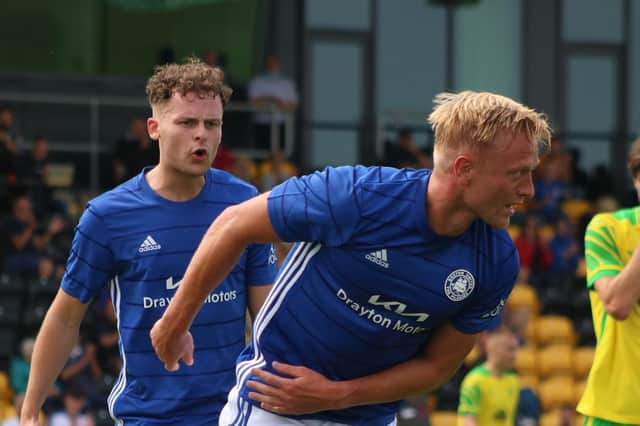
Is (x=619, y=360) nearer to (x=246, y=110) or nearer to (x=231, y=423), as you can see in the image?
(x=231, y=423)

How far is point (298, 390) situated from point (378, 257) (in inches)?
17.5

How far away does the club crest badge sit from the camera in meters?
3.82

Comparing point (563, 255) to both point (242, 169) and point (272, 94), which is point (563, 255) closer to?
point (272, 94)

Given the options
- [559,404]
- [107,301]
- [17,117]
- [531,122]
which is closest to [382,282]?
[531,122]

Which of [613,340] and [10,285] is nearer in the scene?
[613,340]

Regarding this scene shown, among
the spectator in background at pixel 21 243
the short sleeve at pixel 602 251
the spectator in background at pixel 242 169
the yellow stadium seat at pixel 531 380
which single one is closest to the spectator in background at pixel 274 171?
the spectator in background at pixel 242 169

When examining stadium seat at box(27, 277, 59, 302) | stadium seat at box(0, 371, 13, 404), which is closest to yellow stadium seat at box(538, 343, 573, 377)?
stadium seat at box(27, 277, 59, 302)

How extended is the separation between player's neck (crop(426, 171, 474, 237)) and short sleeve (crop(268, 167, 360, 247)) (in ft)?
0.68

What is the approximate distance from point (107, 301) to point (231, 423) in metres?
9.04

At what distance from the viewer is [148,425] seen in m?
4.64

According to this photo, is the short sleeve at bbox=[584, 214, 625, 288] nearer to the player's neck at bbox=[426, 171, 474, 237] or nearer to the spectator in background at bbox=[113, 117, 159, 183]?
the player's neck at bbox=[426, 171, 474, 237]

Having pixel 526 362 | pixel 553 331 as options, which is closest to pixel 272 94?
pixel 553 331

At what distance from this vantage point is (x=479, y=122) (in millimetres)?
3611

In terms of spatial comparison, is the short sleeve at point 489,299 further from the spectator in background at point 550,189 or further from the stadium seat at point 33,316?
the spectator in background at point 550,189
